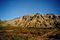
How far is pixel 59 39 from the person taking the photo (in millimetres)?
7039

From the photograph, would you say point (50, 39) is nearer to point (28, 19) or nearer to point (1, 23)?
point (1, 23)

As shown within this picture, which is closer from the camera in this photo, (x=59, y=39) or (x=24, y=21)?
(x=59, y=39)

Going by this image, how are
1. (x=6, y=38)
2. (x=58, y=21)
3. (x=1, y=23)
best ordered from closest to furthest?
(x=6, y=38) < (x=1, y=23) < (x=58, y=21)

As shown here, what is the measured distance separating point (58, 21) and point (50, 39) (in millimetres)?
8361

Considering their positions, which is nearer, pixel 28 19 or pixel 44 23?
pixel 44 23

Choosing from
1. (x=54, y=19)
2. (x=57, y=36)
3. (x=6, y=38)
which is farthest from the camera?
(x=54, y=19)

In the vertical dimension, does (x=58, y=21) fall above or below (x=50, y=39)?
above

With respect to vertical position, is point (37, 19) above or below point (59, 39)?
above

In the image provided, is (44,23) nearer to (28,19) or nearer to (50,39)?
(28,19)

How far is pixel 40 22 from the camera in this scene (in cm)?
1736

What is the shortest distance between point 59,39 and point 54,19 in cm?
990

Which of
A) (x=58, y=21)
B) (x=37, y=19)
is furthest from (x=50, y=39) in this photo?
(x=37, y=19)

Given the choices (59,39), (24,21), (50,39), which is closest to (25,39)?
(50,39)

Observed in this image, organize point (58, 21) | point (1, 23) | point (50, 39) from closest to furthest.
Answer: point (50, 39) → point (1, 23) → point (58, 21)
